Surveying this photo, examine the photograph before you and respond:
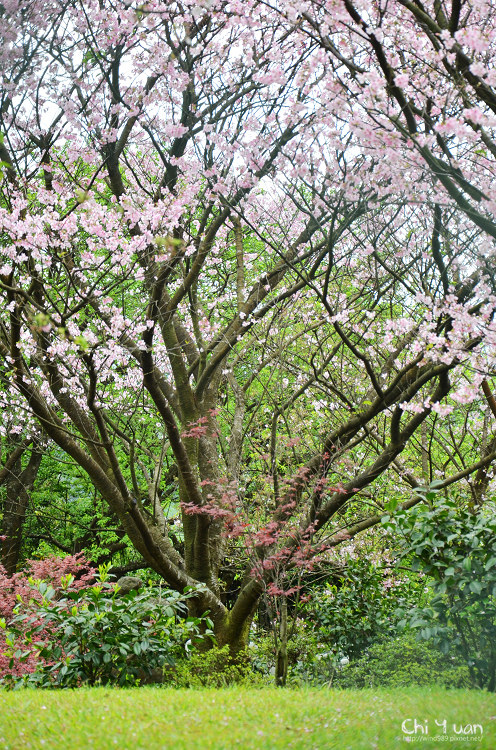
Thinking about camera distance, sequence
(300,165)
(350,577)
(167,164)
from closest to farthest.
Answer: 1. (300,165)
2. (167,164)
3. (350,577)

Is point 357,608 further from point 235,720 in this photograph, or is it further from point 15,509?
point 15,509

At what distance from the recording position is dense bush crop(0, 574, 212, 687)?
17.6ft

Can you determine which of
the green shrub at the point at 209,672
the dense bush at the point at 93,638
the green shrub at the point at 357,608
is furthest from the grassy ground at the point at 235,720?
the green shrub at the point at 357,608

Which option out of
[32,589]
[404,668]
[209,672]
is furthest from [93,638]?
[404,668]

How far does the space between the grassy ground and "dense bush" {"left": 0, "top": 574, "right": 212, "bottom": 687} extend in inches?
26.1

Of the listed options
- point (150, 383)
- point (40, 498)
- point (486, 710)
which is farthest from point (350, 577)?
point (40, 498)

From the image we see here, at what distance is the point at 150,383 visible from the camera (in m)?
7.27

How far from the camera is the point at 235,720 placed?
365cm

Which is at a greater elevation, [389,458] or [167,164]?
[167,164]

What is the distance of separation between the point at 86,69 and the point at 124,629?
549 cm

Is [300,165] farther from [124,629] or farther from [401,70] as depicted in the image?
[124,629]

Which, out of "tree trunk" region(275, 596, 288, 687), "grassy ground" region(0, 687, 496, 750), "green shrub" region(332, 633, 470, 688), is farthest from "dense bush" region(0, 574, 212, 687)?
"green shrub" region(332, 633, 470, 688)

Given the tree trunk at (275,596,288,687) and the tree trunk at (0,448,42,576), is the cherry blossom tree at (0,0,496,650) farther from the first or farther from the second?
the tree trunk at (0,448,42,576)

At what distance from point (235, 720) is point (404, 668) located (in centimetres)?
284
